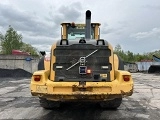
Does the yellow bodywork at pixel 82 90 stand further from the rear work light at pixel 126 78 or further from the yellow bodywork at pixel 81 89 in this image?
the rear work light at pixel 126 78

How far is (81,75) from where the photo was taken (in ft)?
21.0

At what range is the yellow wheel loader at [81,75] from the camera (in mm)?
5980

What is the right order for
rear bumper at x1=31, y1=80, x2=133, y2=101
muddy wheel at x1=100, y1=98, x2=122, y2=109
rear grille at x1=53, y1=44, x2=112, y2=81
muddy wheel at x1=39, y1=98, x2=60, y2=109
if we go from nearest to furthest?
rear bumper at x1=31, y1=80, x2=133, y2=101 → rear grille at x1=53, y1=44, x2=112, y2=81 → muddy wheel at x1=39, y1=98, x2=60, y2=109 → muddy wheel at x1=100, y1=98, x2=122, y2=109

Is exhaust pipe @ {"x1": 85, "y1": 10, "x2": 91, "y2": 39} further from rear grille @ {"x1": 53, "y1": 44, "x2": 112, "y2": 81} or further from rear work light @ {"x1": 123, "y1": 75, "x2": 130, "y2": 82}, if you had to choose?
rear work light @ {"x1": 123, "y1": 75, "x2": 130, "y2": 82}

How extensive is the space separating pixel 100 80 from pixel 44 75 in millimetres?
1300

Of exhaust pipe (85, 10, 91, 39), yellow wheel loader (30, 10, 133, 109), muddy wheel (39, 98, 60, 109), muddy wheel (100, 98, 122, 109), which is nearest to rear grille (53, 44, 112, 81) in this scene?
yellow wheel loader (30, 10, 133, 109)

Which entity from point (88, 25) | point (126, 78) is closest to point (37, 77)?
point (126, 78)

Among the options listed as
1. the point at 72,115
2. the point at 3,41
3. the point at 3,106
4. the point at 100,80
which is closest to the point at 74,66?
the point at 100,80

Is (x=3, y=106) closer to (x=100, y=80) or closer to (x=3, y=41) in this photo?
(x=100, y=80)

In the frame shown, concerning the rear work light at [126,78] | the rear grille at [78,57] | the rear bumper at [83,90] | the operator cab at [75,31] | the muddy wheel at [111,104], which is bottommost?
the muddy wheel at [111,104]

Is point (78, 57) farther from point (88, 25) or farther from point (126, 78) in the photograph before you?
point (88, 25)

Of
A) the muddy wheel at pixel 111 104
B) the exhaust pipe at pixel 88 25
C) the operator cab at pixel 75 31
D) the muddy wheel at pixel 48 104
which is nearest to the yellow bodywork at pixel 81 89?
the muddy wheel at pixel 48 104

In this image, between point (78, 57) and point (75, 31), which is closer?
point (78, 57)

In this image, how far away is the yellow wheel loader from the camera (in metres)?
5.98
